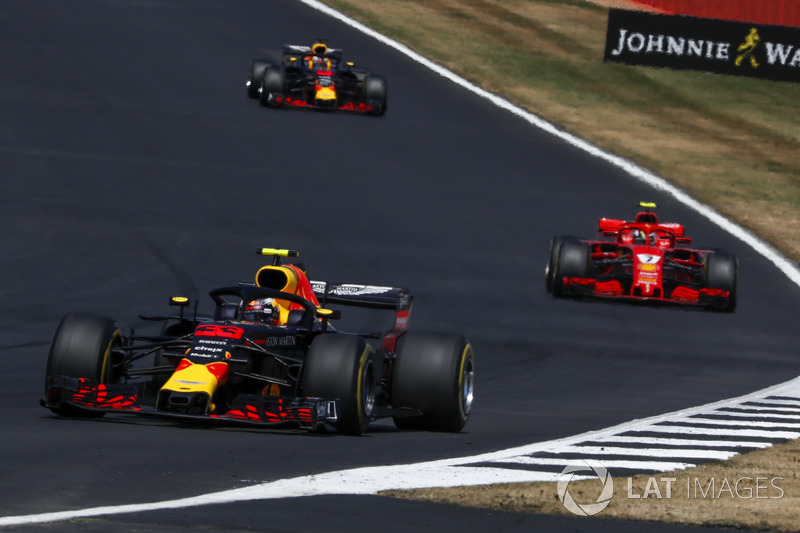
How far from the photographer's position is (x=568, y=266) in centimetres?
2478

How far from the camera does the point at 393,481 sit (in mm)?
10086

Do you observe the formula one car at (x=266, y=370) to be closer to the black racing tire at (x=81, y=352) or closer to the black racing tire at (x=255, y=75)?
the black racing tire at (x=81, y=352)

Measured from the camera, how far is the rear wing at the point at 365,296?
48.4ft

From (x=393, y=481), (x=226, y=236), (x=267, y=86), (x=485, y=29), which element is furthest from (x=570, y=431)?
(x=485, y=29)

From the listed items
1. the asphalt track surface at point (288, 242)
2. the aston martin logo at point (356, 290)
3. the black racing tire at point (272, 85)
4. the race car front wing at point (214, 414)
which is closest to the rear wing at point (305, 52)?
the black racing tire at point (272, 85)

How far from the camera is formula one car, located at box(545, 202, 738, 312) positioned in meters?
24.7

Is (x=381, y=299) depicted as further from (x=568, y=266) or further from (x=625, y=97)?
(x=625, y=97)

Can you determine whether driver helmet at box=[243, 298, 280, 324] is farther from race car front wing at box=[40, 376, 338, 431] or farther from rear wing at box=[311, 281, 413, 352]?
race car front wing at box=[40, 376, 338, 431]

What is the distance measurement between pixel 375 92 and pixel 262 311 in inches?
934

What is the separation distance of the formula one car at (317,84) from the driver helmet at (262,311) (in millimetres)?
23314

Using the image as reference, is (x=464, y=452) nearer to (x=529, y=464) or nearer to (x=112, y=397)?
(x=529, y=464)

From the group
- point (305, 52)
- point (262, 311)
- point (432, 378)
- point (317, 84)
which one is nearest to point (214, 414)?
point (262, 311)

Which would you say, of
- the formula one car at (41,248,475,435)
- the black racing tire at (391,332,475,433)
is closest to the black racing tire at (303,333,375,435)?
the formula one car at (41,248,475,435)

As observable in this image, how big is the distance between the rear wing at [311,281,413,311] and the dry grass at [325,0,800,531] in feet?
54.8
